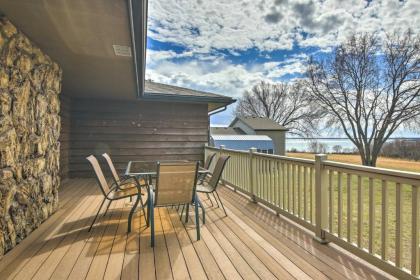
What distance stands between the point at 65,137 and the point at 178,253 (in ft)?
17.0

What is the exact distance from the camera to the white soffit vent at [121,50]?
10.3 ft

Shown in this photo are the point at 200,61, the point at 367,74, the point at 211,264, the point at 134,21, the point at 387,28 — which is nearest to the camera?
the point at 211,264

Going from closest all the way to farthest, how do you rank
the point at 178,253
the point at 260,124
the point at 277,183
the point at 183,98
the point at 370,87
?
1. the point at 178,253
2. the point at 277,183
3. the point at 183,98
4. the point at 370,87
5. the point at 260,124

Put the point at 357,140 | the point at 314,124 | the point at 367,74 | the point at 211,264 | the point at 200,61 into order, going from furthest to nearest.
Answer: the point at 314,124 → the point at 200,61 → the point at 357,140 → the point at 367,74 → the point at 211,264

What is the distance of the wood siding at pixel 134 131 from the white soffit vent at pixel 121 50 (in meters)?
3.70

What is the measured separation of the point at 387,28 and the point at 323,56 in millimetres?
3512

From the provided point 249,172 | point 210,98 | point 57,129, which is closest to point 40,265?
point 57,129

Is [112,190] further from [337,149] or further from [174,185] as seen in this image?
[337,149]

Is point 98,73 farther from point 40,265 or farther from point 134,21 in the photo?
point 40,265

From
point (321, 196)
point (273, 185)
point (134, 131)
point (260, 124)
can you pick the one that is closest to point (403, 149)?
point (260, 124)

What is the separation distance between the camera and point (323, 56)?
15164mm

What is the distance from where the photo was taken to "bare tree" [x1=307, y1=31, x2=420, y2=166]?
1232 cm

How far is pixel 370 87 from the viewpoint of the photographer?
13922 millimetres

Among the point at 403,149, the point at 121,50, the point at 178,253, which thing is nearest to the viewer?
the point at 178,253
